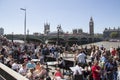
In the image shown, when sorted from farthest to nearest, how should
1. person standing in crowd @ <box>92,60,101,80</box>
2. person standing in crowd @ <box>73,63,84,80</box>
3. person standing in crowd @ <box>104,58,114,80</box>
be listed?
person standing in crowd @ <box>104,58,114,80</box> < person standing in crowd @ <box>92,60,101,80</box> < person standing in crowd @ <box>73,63,84,80</box>

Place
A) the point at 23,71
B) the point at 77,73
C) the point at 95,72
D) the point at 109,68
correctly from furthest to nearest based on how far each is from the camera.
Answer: the point at 109,68 < the point at 23,71 < the point at 95,72 < the point at 77,73

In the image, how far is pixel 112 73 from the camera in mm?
11492

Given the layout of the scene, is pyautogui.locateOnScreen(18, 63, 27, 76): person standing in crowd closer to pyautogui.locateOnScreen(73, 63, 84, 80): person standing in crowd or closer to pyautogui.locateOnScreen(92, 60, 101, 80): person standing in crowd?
pyautogui.locateOnScreen(73, 63, 84, 80): person standing in crowd

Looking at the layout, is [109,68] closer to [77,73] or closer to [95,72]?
[95,72]

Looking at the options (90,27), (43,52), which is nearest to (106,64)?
(43,52)

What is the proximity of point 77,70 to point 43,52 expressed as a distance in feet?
29.7

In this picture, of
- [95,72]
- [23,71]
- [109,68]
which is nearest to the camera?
[95,72]

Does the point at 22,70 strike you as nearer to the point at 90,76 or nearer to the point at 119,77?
the point at 90,76

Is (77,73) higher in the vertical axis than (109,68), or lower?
lower

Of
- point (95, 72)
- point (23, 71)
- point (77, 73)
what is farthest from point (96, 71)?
point (23, 71)

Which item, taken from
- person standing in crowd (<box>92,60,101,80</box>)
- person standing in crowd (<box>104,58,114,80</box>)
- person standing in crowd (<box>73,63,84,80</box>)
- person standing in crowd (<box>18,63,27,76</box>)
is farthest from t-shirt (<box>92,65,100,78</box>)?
person standing in crowd (<box>18,63,27,76</box>)

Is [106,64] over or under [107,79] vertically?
over

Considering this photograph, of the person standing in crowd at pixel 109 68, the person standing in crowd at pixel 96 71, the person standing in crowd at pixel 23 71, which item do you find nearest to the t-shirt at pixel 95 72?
the person standing in crowd at pixel 96 71

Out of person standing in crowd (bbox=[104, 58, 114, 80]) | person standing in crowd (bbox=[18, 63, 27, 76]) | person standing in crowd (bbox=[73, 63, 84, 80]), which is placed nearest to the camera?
person standing in crowd (bbox=[73, 63, 84, 80])
